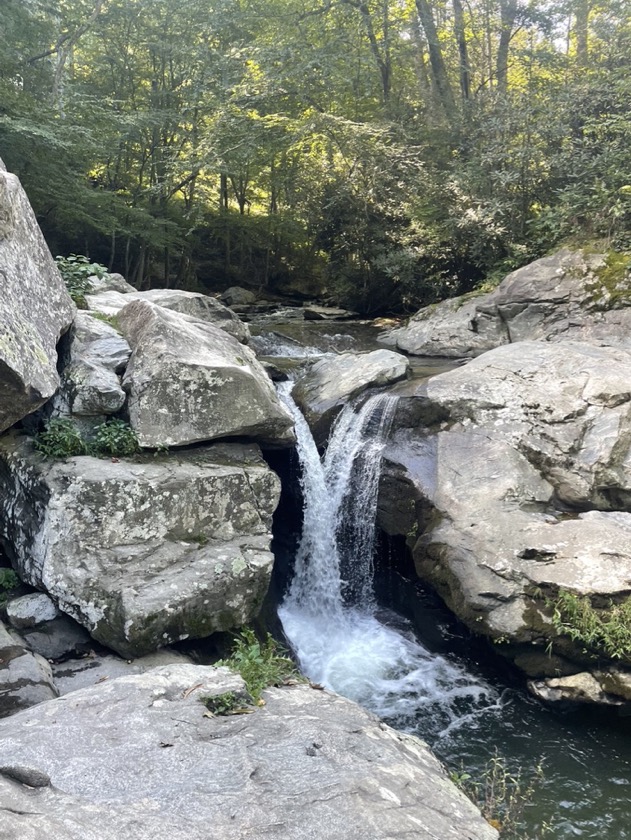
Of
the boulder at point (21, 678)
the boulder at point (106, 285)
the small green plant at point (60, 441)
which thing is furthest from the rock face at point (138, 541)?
the boulder at point (106, 285)

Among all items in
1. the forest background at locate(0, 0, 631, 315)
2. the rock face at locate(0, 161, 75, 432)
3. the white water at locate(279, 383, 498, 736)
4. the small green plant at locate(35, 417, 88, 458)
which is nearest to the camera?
the rock face at locate(0, 161, 75, 432)

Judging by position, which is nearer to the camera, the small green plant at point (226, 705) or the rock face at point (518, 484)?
the small green plant at point (226, 705)

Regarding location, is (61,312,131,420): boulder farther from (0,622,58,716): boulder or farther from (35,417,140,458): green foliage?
(0,622,58,716): boulder

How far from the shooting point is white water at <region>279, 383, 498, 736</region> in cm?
614

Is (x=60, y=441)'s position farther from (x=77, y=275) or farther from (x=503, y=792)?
(x=503, y=792)

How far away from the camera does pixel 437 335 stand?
42.0 ft

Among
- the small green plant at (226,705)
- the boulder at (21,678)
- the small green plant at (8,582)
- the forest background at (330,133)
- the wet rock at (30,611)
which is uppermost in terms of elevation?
the forest background at (330,133)

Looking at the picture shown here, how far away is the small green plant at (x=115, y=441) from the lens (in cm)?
602

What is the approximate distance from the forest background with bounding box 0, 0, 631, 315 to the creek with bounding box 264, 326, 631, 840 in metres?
7.55

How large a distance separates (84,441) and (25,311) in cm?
135

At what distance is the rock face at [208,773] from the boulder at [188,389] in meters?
2.99

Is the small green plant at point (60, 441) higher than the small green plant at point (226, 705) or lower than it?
higher

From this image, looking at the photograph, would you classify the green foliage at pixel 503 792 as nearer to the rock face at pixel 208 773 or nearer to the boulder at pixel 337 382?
the rock face at pixel 208 773

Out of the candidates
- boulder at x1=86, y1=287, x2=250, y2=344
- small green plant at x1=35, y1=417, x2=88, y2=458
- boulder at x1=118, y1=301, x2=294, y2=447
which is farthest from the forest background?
small green plant at x1=35, y1=417, x2=88, y2=458
